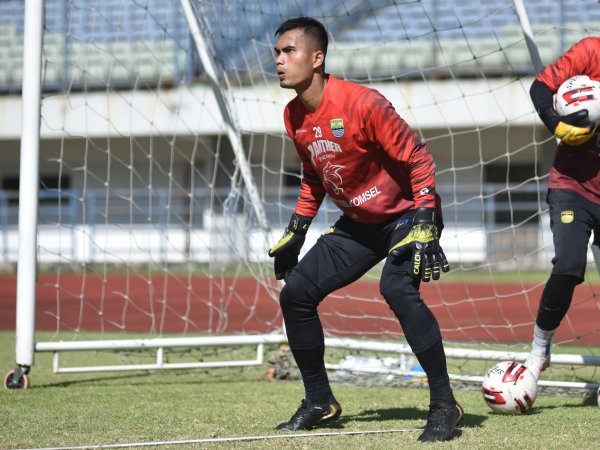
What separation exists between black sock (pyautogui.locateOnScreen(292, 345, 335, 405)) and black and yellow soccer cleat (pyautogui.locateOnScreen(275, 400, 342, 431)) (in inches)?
1.3

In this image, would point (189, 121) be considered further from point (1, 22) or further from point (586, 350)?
point (586, 350)

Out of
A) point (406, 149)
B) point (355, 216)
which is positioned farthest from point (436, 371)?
point (406, 149)

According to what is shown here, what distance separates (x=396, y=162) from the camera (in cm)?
453

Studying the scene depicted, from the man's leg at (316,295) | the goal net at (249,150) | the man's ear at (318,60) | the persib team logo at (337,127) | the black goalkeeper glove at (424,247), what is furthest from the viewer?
the goal net at (249,150)

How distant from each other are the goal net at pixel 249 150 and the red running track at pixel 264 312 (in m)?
0.06

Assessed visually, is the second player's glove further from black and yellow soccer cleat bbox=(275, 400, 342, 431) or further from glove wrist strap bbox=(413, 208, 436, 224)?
black and yellow soccer cleat bbox=(275, 400, 342, 431)

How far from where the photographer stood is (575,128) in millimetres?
4863

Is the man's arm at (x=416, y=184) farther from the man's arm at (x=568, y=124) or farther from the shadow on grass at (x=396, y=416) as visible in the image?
the shadow on grass at (x=396, y=416)

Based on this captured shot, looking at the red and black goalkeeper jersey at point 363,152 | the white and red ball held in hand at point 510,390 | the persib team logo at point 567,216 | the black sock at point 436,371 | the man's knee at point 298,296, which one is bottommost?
the white and red ball held in hand at point 510,390

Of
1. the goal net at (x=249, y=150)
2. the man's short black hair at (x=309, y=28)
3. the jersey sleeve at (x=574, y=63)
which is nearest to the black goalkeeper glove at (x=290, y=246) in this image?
the man's short black hair at (x=309, y=28)

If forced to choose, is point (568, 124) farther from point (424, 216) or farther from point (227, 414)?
point (227, 414)

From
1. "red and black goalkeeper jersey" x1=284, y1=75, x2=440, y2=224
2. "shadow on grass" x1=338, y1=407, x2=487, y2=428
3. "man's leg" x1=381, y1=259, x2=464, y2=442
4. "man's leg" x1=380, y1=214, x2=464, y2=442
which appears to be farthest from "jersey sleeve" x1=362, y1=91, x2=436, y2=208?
"shadow on grass" x1=338, y1=407, x2=487, y2=428

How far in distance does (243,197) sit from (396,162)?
324cm

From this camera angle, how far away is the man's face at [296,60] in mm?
4621
